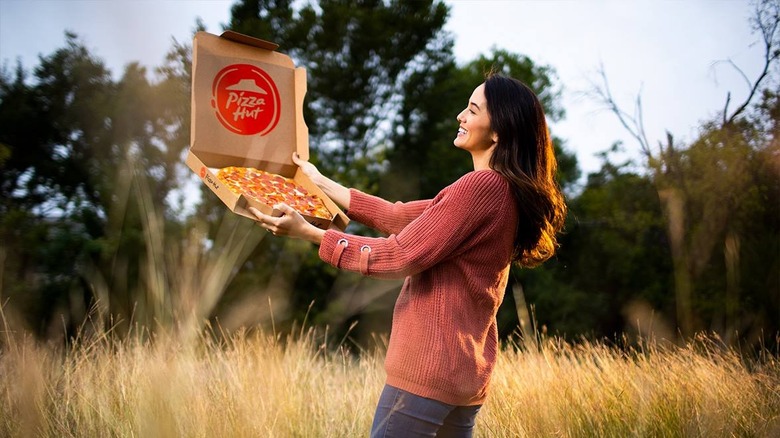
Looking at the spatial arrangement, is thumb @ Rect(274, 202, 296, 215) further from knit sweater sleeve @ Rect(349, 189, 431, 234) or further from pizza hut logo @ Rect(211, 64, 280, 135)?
pizza hut logo @ Rect(211, 64, 280, 135)

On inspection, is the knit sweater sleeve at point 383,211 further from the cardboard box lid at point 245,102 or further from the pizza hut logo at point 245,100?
the pizza hut logo at point 245,100

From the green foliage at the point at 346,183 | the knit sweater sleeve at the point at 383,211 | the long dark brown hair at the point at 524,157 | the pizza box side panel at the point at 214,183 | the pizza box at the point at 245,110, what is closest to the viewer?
the long dark brown hair at the point at 524,157

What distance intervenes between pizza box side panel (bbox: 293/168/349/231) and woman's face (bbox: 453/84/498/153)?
457mm

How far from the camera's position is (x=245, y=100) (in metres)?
2.46

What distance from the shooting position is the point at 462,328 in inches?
71.4

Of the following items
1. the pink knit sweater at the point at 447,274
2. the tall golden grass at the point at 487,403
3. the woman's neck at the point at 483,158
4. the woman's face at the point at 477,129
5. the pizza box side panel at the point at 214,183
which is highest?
the woman's face at the point at 477,129

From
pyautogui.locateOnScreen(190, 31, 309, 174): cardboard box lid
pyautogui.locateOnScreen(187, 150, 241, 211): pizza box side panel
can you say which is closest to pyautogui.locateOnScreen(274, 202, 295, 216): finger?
pyautogui.locateOnScreen(187, 150, 241, 211): pizza box side panel

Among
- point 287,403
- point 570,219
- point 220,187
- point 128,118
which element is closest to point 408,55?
point 570,219

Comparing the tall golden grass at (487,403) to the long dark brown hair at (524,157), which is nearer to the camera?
the long dark brown hair at (524,157)

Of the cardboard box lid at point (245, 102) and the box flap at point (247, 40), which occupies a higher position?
the box flap at point (247, 40)

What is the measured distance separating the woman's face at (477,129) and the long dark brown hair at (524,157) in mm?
18

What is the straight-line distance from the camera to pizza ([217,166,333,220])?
2146 mm

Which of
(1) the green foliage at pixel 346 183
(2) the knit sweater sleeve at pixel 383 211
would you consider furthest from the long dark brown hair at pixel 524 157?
(1) the green foliage at pixel 346 183

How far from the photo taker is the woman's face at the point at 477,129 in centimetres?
200
